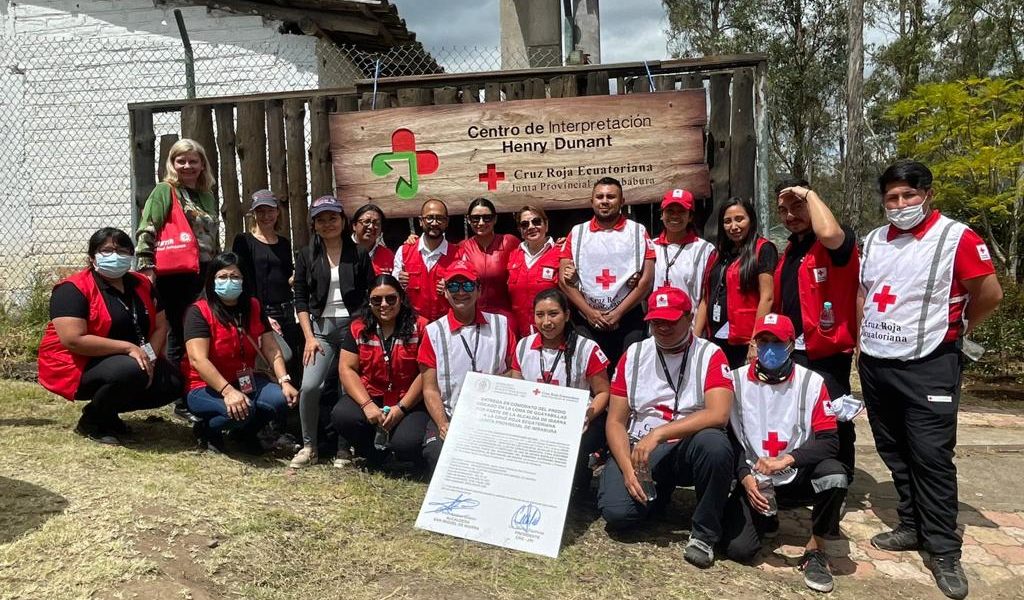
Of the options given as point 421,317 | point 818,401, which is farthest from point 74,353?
point 818,401

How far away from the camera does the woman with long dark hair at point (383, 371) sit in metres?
4.24

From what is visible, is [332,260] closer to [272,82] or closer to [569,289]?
[569,289]

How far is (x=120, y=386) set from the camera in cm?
436

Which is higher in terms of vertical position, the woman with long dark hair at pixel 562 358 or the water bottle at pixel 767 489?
the woman with long dark hair at pixel 562 358

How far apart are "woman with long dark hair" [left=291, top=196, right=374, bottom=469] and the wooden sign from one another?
0.69m

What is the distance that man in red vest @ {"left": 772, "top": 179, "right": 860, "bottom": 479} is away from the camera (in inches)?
150

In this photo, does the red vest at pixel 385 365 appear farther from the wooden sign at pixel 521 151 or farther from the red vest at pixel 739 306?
the red vest at pixel 739 306

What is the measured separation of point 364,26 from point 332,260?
468cm

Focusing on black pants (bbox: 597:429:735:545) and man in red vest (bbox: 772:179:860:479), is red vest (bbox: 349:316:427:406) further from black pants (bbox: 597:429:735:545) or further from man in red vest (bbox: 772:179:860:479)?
man in red vest (bbox: 772:179:860:479)

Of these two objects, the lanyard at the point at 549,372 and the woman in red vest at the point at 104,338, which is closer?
the lanyard at the point at 549,372

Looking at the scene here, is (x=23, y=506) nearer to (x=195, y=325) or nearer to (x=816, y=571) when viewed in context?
(x=195, y=325)

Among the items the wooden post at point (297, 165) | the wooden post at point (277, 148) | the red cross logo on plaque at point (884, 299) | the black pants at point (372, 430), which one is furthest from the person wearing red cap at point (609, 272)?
the wooden post at point (277, 148)

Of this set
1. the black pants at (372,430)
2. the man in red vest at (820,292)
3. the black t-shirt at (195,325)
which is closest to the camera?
the man in red vest at (820,292)

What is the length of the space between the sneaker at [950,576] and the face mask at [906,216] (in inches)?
61.5
